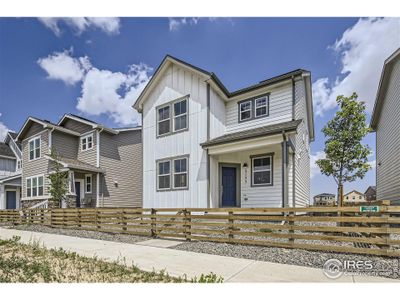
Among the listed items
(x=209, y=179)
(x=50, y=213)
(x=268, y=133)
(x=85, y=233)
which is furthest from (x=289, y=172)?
(x=50, y=213)

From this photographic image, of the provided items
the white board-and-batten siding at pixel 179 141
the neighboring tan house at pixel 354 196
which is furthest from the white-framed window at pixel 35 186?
the neighboring tan house at pixel 354 196

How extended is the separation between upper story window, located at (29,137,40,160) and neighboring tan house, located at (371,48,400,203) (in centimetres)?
1629

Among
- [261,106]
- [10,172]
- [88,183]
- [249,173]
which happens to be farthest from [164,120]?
[10,172]

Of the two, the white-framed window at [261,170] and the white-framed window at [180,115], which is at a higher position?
the white-framed window at [180,115]

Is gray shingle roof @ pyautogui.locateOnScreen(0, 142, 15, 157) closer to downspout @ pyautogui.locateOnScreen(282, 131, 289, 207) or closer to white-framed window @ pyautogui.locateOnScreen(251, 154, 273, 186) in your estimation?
white-framed window @ pyautogui.locateOnScreen(251, 154, 273, 186)

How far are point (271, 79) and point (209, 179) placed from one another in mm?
4009

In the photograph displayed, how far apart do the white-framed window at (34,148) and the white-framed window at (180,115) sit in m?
9.23

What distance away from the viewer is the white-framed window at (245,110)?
1002 centimetres

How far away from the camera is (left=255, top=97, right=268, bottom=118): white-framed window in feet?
31.3

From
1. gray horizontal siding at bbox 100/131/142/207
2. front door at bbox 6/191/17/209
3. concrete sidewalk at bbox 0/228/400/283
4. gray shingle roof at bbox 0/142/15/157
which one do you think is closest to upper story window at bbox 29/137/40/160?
gray horizontal siding at bbox 100/131/142/207

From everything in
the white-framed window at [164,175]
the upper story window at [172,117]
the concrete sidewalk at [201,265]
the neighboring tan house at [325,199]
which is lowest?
the concrete sidewalk at [201,265]

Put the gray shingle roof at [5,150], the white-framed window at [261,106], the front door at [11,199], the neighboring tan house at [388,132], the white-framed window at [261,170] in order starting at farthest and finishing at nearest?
the gray shingle roof at [5,150], the front door at [11,199], the white-framed window at [261,106], the neighboring tan house at [388,132], the white-framed window at [261,170]

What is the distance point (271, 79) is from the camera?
9.19 meters

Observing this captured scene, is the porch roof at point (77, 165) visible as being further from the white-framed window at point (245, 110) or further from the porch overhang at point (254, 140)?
the white-framed window at point (245, 110)
